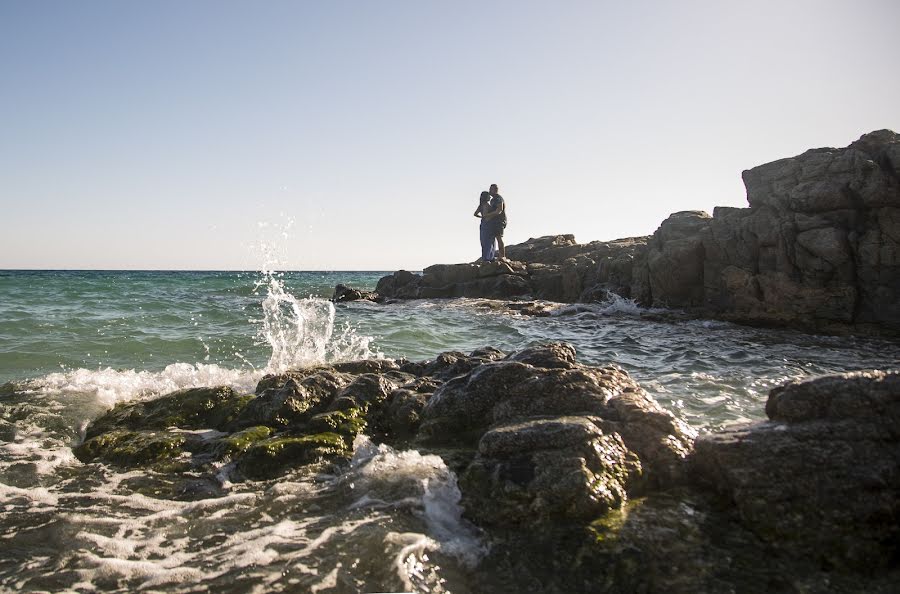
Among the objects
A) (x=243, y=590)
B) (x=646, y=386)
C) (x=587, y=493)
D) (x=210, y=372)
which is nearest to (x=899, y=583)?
(x=587, y=493)

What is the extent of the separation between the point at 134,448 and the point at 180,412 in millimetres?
1231

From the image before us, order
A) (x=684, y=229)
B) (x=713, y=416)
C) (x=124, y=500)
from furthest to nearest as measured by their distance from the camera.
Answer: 1. (x=684, y=229)
2. (x=713, y=416)
3. (x=124, y=500)

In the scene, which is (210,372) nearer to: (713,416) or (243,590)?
(243,590)

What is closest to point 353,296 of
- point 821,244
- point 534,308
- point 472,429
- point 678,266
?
point 534,308

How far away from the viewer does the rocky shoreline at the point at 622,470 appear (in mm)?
3227

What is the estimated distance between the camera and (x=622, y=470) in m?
4.14

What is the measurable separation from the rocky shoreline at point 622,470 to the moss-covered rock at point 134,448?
0.02 m

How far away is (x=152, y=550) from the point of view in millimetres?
3732

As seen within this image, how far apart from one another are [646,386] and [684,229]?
13736mm

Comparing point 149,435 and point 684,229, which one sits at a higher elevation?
point 684,229

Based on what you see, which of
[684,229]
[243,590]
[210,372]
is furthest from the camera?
[684,229]

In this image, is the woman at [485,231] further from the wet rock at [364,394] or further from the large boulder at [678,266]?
the wet rock at [364,394]

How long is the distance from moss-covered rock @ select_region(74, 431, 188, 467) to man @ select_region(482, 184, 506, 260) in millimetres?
22373

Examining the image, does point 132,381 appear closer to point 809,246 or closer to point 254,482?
point 254,482
